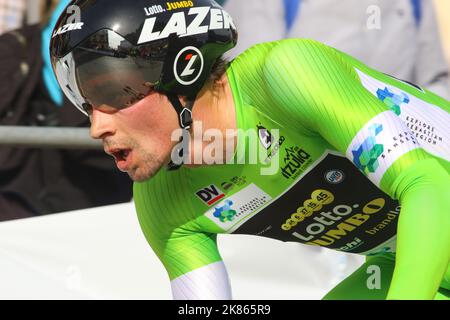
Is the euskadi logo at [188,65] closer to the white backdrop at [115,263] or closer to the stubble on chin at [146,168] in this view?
the stubble on chin at [146,168]

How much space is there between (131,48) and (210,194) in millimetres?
632

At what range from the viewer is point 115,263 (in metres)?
4.90

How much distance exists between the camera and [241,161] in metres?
3.37

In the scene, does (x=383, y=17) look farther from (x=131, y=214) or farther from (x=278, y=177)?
(x=278, y=177)

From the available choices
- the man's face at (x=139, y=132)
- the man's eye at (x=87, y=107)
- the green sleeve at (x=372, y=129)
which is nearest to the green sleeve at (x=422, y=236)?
the green sleeve at (x=372, y=129)

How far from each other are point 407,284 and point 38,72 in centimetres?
328

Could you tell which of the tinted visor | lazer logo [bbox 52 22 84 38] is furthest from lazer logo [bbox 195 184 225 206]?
lazer logo [bbox 52 22 84 38]

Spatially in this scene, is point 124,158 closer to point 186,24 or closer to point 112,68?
point 112,68

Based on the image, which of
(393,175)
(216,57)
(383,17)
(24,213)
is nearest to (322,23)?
(383,17)

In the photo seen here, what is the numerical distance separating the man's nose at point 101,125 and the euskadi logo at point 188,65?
235 mm

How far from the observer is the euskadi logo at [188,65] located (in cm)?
319

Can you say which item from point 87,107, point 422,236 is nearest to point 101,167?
point 87,107

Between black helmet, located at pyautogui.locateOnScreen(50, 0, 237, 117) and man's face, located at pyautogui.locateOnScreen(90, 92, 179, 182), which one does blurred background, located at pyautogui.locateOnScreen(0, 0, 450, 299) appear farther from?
black helmet, located at pyautogui.locateOnScreen(50, 0, 237, 117)

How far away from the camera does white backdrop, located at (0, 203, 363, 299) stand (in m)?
4.74
